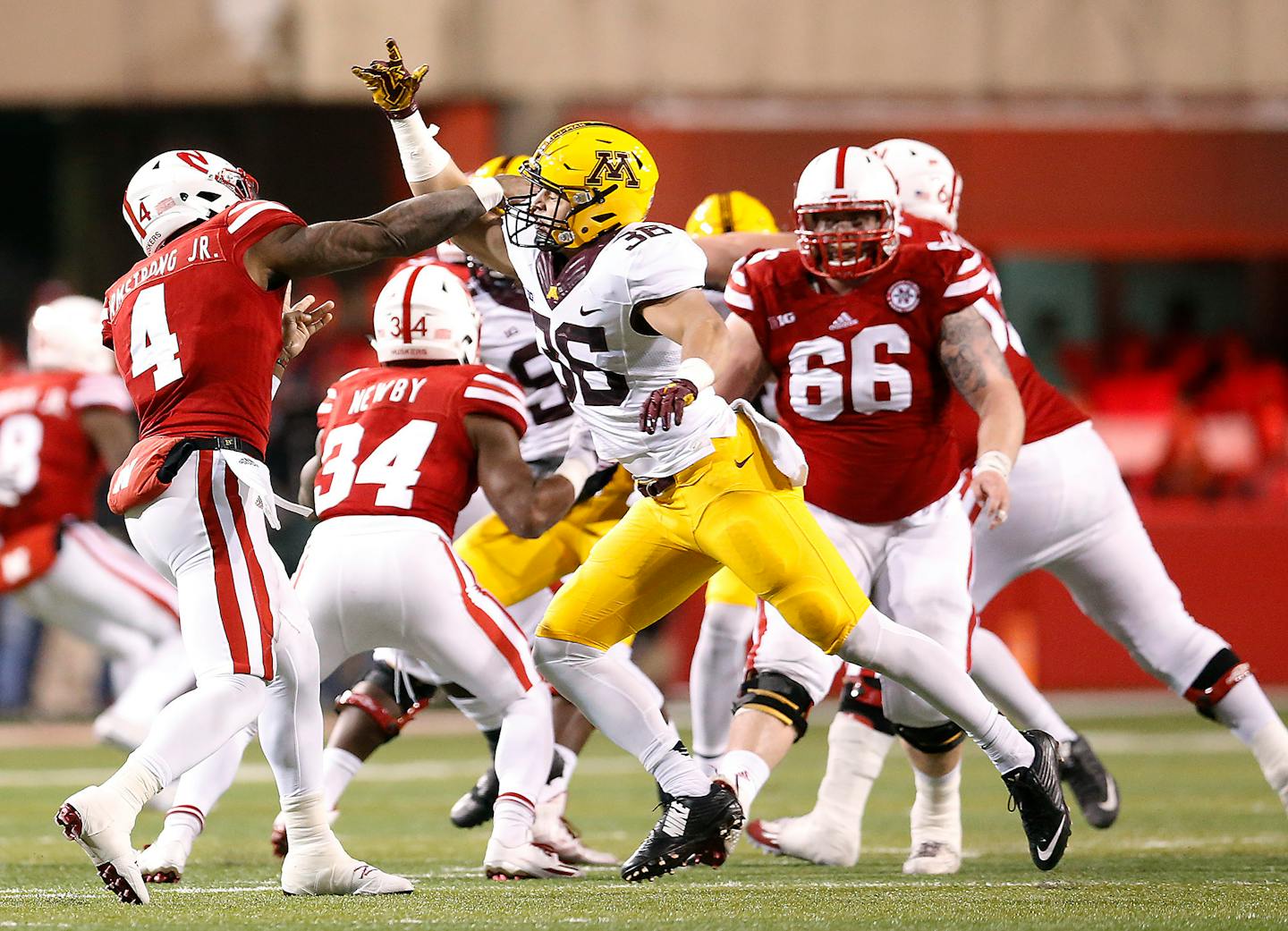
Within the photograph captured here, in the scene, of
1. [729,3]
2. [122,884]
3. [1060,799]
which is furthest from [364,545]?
[729,3]

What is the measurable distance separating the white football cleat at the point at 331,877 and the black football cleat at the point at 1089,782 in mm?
2303

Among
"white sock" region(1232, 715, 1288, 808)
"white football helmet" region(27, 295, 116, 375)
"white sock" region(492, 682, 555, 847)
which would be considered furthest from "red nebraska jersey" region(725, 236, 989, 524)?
"white football helmet" region(27, 295, 116, 375)

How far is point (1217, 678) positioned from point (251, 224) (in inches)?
117

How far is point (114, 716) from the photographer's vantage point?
22.0ft

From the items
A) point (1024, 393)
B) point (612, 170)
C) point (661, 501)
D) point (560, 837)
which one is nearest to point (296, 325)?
point (612, 170)

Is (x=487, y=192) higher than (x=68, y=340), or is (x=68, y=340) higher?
(x=487, y=192)

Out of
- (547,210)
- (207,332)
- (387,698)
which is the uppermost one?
(547,210)

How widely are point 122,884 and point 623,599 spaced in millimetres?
1301

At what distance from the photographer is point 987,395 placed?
4.98 meters

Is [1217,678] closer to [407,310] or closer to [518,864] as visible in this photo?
[518,864]

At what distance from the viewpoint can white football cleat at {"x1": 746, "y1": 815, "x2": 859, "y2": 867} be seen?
17.5 feet

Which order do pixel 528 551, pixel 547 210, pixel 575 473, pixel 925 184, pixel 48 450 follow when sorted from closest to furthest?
Result: pixel 547 210 < pixel 575 473 < pixel 528 551 < pixel 925 184 < pixel 48 450

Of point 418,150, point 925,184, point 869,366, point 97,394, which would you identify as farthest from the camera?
point 97,394

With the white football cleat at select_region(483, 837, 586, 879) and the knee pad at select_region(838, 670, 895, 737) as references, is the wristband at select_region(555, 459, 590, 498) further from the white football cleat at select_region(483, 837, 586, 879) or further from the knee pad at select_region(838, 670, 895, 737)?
the knee pad at select_region(838, 670, 895, 737)
